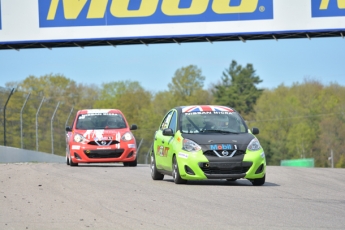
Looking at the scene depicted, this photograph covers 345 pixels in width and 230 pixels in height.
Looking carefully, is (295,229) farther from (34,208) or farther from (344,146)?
(344,146)

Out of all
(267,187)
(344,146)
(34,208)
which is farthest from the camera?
(344,146)

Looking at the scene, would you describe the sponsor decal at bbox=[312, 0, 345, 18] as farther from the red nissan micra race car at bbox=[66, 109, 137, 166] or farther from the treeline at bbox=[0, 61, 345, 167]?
the treeline at bbox=[0, 61, 345, 167]

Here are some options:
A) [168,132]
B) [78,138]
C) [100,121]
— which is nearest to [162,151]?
[168,132]

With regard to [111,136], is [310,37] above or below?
above

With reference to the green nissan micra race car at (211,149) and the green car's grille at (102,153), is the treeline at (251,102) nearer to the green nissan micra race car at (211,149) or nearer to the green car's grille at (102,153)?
the green car's grille at (102,153)

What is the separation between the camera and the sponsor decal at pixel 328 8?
2856 centimetres

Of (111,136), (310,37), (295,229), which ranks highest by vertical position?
(310,37)

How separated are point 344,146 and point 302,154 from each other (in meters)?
7.99

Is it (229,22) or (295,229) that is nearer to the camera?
(295,229)

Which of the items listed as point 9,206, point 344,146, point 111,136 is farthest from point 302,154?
point 9,206

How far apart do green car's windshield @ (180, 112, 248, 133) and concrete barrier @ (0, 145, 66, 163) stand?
44.2 feet

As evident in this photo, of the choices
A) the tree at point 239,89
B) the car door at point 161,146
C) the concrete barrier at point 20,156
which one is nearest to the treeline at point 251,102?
the tree at point 239,89

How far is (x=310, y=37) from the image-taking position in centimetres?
3012

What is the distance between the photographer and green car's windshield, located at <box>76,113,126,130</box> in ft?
70.9
